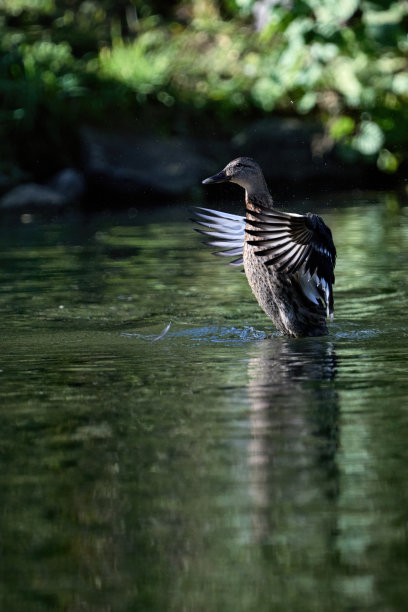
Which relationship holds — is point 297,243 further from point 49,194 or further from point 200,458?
point 49,194

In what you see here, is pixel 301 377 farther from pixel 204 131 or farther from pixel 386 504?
pixel 204 131

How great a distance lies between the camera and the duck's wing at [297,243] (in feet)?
20.3

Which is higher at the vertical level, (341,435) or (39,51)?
(39,51)

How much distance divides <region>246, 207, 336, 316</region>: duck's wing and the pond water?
1.42ft

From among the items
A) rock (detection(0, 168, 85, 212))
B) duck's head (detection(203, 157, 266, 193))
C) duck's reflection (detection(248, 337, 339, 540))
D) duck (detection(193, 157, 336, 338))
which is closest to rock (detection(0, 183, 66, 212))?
rock (detection(0, 168, 85, 212))

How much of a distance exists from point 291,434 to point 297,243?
226 cm

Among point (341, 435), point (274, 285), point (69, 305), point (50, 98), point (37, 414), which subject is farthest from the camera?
point (50, 98)

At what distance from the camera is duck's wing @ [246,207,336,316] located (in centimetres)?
618

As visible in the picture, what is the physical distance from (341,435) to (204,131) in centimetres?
1408

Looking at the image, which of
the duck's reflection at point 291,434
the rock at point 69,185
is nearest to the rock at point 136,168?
the rock at point 69,185

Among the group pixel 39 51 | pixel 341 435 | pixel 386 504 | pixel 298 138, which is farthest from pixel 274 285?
pixel 39 51

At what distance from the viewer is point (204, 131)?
17891 millimetres

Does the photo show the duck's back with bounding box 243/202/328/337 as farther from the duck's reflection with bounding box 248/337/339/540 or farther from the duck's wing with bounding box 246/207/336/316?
the duck's reflection with bounding box 248/337/339/540

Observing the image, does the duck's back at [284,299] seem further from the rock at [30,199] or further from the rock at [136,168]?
the rock at [136,168]
